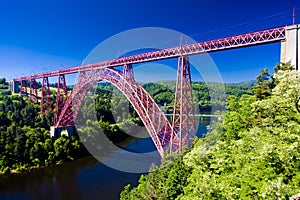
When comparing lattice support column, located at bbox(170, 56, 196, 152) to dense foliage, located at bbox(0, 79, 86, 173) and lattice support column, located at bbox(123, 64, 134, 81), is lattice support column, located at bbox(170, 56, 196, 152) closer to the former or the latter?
lattice support column, located at bbox(123, 64, 134, 81)

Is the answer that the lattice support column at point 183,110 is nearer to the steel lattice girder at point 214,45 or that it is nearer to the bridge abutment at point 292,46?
the steel lattice girder at point 214,45

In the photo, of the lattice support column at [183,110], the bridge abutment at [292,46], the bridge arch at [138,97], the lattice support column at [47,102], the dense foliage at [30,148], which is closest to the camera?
the bridge abutment at [292,46]

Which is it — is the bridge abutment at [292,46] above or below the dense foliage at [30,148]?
above

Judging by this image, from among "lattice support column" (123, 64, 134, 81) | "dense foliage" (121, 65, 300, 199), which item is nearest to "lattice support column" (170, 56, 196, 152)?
"lattice support column" (123, 64, 134, 81)

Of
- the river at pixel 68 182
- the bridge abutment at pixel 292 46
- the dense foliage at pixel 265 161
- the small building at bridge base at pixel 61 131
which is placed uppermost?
the bridge abutment at pixel 292 46

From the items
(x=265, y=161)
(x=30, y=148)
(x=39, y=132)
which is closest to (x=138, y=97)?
(x=265, y=161)

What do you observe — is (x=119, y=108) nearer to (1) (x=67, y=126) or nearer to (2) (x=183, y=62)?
(1) (x=67, y=126)

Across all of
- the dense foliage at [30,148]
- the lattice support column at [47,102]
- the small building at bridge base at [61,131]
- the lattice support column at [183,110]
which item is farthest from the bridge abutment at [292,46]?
the lattice support column at [47,102]
